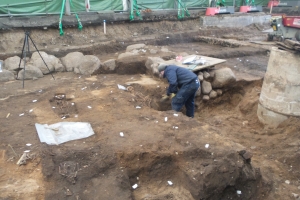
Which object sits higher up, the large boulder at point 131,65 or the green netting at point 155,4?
the green netting at point 155,4

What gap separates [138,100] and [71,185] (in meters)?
3.10

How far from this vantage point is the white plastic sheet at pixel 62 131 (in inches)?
168

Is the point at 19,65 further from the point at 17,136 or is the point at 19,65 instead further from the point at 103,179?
the point at 103,179

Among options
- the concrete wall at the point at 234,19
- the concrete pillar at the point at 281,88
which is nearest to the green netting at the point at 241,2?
the concrete wall at the point at 234,19

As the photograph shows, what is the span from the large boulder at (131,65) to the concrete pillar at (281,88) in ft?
12.1

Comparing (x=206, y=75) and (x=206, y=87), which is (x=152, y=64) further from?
(x=206, y=87)

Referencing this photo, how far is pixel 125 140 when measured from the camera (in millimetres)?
4301

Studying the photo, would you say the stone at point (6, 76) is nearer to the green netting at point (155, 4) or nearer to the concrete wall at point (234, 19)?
the green netting at point (155, 4)

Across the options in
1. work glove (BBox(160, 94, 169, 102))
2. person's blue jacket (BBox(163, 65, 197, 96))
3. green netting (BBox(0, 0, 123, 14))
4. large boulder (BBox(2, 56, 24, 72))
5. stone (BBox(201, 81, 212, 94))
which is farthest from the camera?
green netting (BBox(0, 0, 123, 14))

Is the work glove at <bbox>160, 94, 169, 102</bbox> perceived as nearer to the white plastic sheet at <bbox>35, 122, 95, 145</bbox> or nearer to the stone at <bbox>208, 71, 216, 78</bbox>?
the stone at <bbox>208, 71, 216, 78</bbox>

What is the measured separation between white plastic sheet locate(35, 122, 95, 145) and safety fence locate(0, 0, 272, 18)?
728cm

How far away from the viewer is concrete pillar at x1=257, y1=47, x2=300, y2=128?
5.41 metres

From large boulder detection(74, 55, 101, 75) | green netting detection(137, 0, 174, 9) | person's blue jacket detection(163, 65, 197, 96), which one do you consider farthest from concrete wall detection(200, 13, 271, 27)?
person's blue jacket detection(163, 65, 197, 96)

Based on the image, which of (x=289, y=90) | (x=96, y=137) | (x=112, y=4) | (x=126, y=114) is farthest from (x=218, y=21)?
(x=96, y=137)
